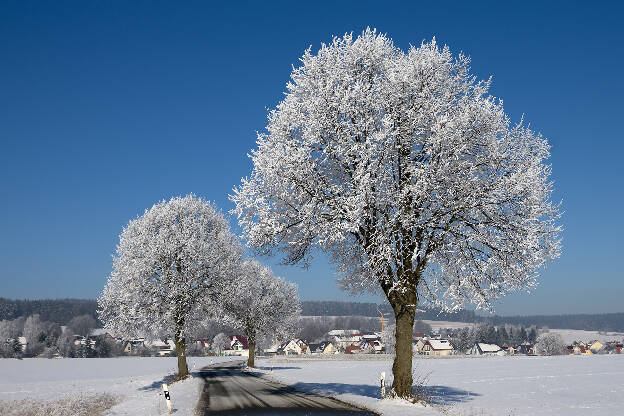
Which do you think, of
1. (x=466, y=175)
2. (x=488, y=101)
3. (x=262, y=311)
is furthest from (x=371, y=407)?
(x=262, y=311)

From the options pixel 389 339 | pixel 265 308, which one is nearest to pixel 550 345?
pixel 389 339

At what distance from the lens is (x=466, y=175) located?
18781mm

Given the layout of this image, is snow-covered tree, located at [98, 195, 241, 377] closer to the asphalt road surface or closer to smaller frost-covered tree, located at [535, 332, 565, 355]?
the asphalt road surface

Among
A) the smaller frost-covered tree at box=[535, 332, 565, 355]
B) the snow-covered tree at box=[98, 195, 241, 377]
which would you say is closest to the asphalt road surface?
the snow-covered tree at box=[98, 195, 241, 377]

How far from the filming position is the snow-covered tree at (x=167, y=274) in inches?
1447

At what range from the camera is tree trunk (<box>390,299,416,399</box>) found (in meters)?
19.7

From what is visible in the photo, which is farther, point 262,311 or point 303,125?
point 262,311

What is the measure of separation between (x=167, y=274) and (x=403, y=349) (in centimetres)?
2251

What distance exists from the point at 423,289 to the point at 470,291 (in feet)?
6.03

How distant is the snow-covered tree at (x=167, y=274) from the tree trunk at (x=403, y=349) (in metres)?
20.9

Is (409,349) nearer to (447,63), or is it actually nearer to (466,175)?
(466,175)

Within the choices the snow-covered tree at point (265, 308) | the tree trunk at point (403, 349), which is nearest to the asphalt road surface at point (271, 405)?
the tree trunk at point (403, 349)

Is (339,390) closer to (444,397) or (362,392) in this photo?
(362,392)

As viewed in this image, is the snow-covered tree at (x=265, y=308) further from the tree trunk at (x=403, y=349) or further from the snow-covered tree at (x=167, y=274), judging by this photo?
the tree trunk at (x=403, y=349)
